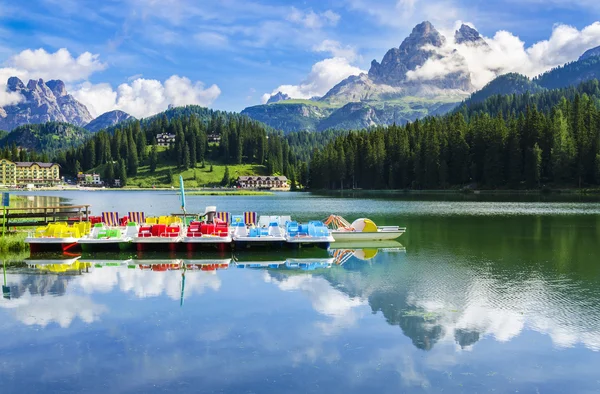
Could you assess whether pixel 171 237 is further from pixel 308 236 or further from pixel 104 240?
pixel 308 236

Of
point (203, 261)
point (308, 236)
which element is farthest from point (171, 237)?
point (308, 236)

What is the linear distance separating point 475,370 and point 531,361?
201 cm

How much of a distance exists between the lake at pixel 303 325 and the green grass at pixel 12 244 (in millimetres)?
3271

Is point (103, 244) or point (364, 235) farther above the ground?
point (103, 244)

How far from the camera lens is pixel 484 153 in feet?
423

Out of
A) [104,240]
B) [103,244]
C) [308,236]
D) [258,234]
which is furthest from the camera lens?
[258,234]

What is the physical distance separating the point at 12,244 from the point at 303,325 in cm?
2759

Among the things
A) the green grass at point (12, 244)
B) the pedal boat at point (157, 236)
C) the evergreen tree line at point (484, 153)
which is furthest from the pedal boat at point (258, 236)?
the evergreen tree line at point (484, 153)

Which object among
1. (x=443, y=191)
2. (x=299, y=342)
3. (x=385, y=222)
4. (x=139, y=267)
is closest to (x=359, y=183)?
(x=443, y=191)

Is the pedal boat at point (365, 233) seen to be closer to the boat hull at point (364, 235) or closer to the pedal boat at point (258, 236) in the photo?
the boat hull at point (364, 235)

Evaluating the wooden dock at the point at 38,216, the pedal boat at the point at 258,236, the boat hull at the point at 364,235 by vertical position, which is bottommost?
the boat hull at the point at 364,235

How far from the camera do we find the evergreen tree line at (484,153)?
112625 millimetres

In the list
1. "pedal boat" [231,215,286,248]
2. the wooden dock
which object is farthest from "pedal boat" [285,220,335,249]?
the wooden dock

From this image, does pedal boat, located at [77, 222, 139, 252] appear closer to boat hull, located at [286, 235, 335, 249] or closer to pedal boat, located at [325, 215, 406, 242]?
boat hull, located at [286, 235, 335, 249]
